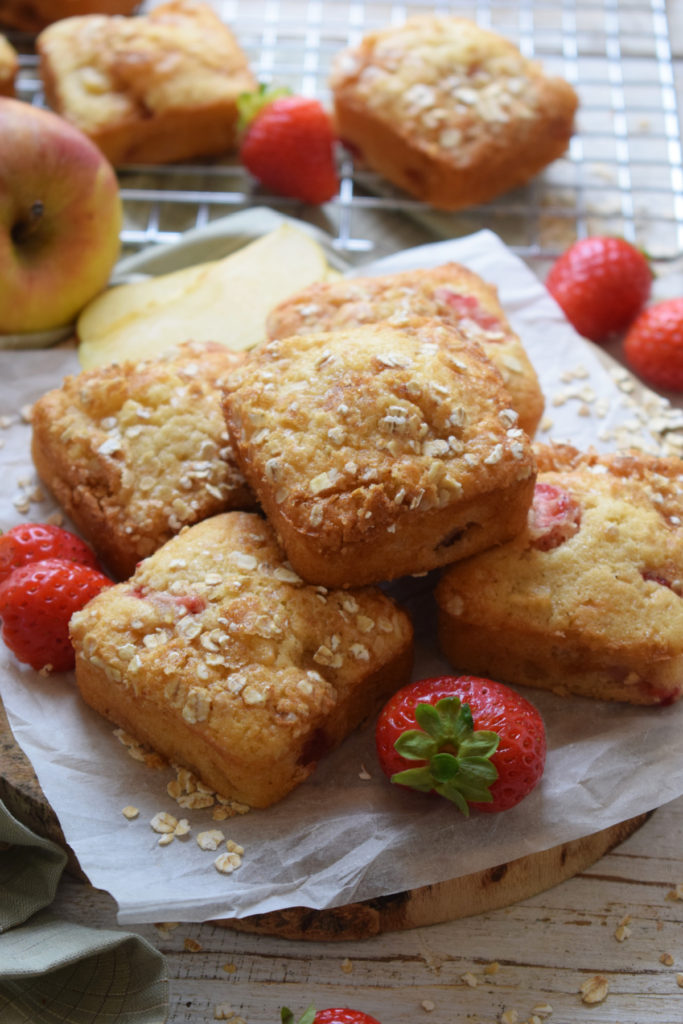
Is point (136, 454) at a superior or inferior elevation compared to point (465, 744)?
superior

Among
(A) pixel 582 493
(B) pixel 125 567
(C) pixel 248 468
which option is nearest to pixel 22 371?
(B) pixel 125 567

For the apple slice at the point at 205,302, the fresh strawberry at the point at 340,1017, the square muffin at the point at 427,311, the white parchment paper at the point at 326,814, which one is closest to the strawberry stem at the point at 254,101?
the apple slice at the point at 205,302

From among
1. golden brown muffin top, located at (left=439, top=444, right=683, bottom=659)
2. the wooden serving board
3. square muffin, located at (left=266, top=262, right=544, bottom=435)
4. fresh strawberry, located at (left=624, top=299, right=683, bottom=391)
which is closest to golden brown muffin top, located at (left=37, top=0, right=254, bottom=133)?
square muffin, located at (left=266, top=262, right=544, bottom=435)

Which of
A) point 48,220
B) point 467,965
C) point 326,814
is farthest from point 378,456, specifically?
point 48,220

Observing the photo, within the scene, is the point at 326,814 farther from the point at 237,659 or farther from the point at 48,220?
the point at 48,220

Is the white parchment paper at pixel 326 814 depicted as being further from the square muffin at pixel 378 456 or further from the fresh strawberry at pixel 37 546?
the square muffin at pixel 378 456
